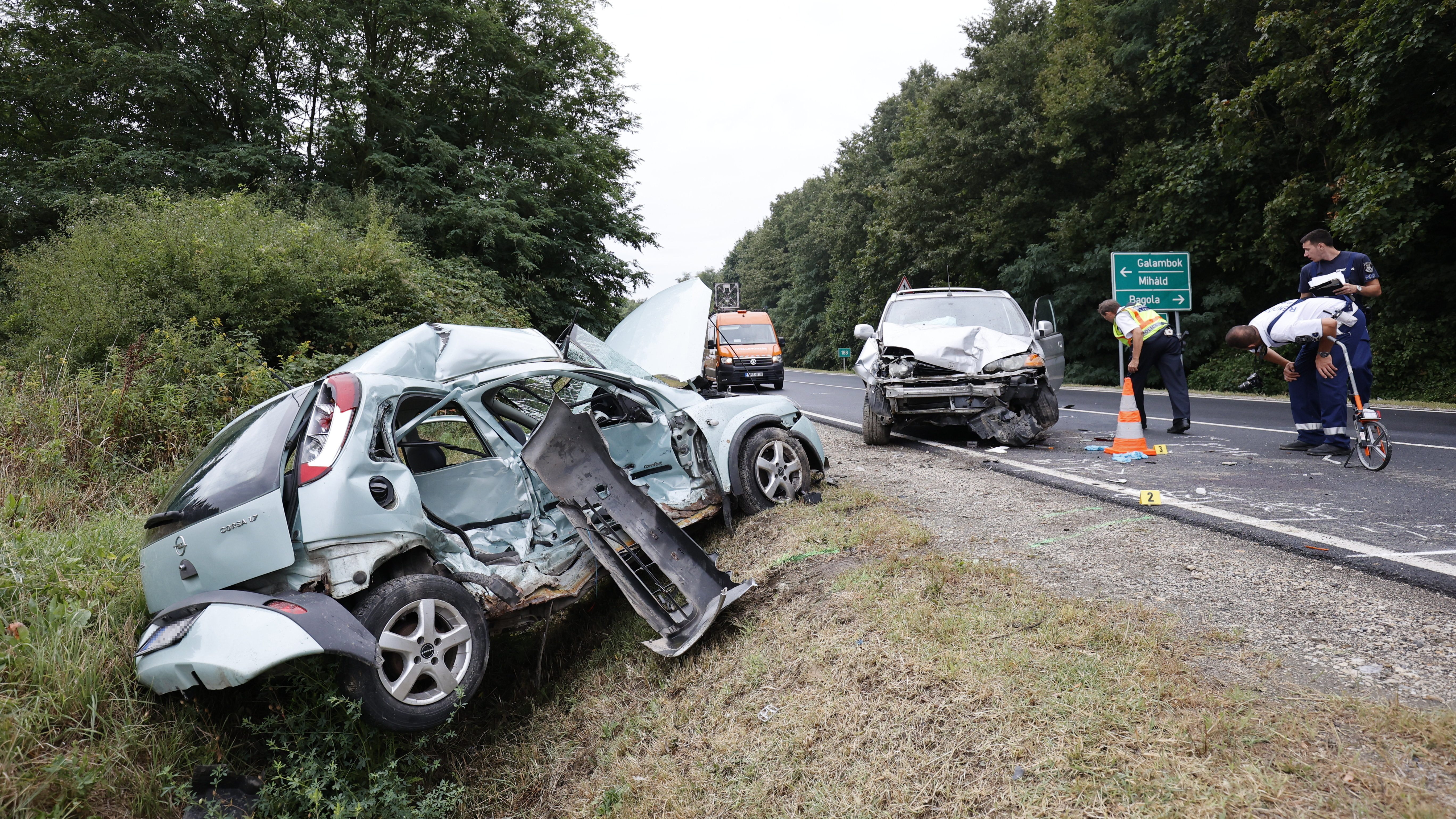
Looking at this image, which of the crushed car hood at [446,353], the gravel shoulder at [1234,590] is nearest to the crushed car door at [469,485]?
the crushed car hood at [446,353]

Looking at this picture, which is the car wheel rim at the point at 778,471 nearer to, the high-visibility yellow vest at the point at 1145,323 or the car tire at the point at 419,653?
the car tire at the point at 419,653

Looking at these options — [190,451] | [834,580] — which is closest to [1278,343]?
[834,580]

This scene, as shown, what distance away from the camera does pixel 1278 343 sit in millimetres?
6977

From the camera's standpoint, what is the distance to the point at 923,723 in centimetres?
267

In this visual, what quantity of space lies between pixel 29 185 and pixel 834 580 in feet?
56.5

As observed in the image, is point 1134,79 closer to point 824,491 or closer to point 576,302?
point 576,302

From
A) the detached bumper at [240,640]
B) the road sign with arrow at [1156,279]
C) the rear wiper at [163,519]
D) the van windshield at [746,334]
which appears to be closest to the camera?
the detached bumper at [240,640]

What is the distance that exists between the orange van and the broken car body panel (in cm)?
1408

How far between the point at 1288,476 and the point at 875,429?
13.1 ft

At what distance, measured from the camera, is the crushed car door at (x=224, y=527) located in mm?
3057

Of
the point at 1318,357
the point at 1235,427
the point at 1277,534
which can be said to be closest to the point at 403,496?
the point at 1277,534

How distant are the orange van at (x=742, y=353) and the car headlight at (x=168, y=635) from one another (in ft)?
54.5

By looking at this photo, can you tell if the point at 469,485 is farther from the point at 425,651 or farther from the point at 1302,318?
the point at 1302,318

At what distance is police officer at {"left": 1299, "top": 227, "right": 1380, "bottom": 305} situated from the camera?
6625 mm
